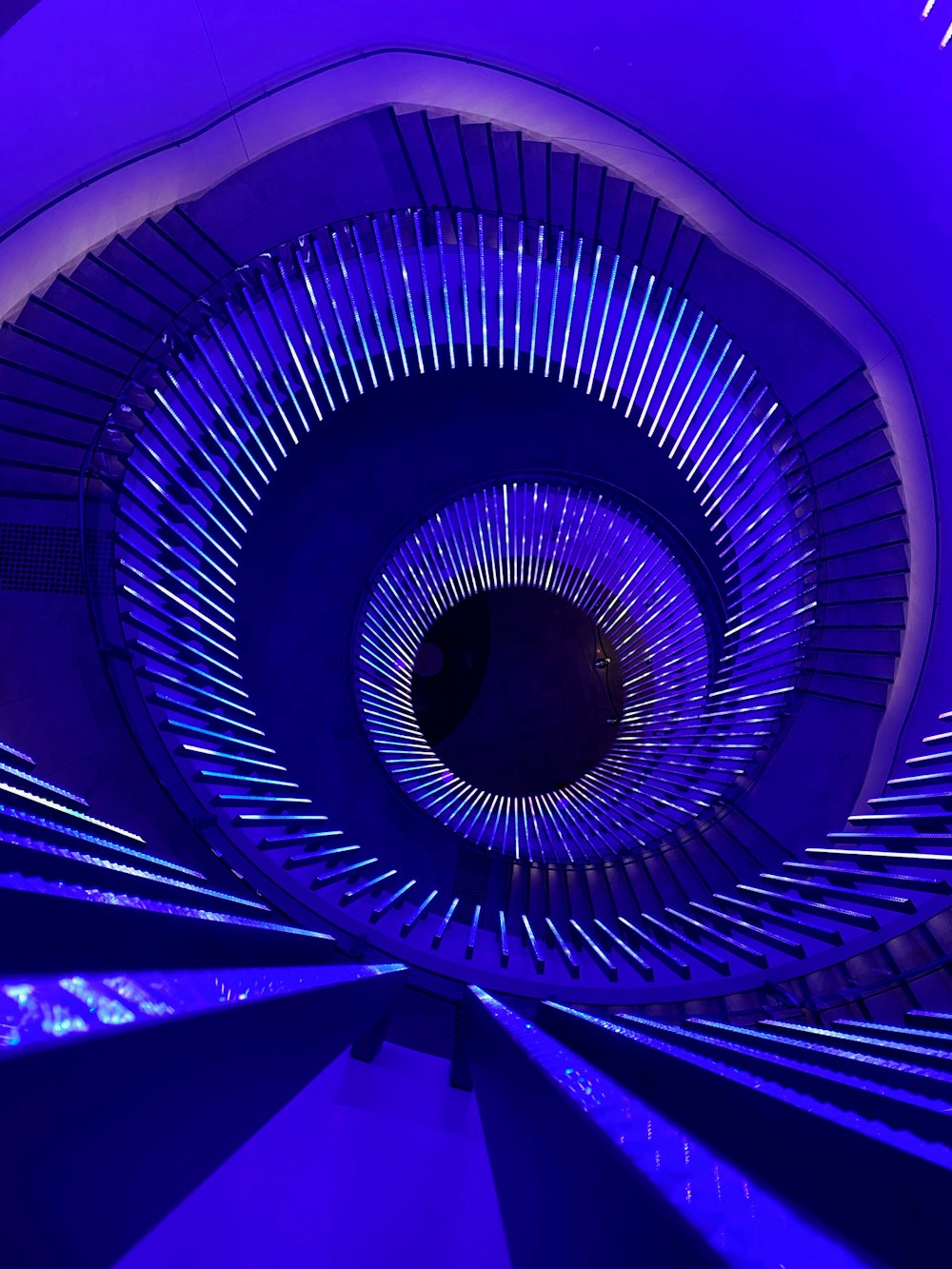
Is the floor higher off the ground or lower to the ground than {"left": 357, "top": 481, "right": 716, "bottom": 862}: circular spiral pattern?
lower

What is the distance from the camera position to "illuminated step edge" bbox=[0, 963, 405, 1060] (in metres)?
0.78

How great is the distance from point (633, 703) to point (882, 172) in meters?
6.48

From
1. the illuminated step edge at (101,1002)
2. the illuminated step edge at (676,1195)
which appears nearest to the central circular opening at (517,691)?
the illuminated step edge at (101,1002)

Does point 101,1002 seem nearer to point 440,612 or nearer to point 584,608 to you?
point 440,612

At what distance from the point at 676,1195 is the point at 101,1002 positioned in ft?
2.18

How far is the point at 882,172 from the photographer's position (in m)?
5.47

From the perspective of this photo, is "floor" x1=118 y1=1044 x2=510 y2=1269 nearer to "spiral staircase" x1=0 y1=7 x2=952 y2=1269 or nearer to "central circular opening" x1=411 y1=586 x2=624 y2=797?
"spiral staircase" x1=0 y1=7 x2=952 y2=1269

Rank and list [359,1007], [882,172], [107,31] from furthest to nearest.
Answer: [882,172] → [107,31] → [359,1007]

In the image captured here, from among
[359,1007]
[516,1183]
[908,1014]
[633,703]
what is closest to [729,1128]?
[516,1183]

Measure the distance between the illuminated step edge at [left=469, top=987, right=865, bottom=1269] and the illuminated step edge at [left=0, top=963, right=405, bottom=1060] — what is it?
0.54 meters

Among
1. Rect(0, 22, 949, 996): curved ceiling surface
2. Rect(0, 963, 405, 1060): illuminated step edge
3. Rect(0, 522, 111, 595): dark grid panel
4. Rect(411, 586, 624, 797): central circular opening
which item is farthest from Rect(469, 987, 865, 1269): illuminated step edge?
Rect(411, 586, 624, 797): central circular opening

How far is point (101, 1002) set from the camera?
0.94m

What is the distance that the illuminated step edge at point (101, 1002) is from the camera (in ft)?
2.55

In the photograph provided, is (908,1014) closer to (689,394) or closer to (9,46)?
(689,394)
